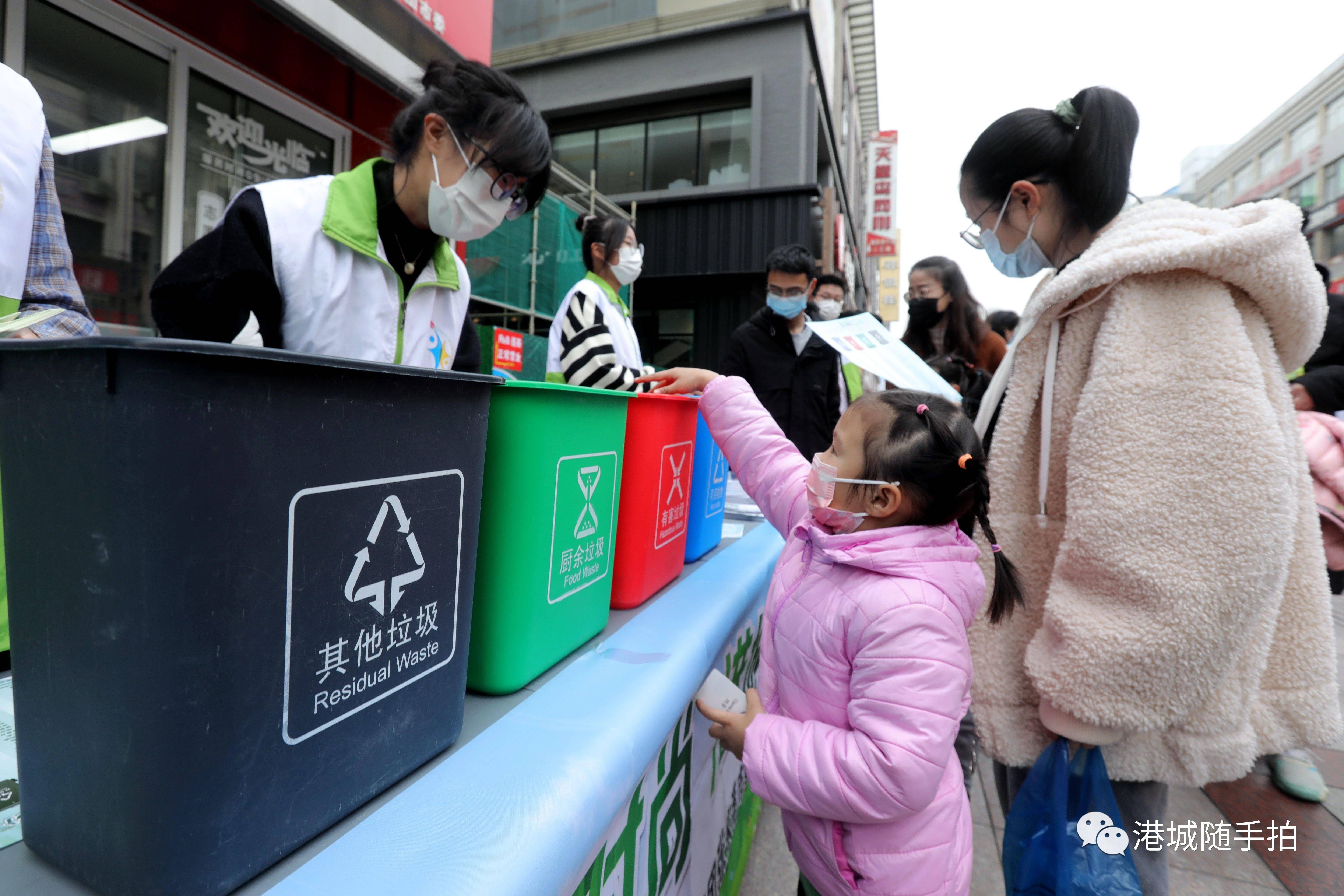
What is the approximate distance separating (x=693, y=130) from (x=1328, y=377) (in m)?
8.89

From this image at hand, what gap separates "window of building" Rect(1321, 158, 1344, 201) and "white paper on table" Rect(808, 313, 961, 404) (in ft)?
64.1

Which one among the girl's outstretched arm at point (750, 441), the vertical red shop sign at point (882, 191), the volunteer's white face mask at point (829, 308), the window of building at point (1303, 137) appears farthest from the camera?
the window of building at point (1303, 137)

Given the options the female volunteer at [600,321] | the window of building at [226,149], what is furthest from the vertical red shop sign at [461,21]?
the female volunteer at [600,321]

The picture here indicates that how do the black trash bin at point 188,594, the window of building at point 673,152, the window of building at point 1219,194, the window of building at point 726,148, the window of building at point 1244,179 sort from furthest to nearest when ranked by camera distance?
the window of building at point 1219,194, the window of building at point 1244,179, the window of building at point 673,152, the window of building at point 726,148, the black trash bin at point 188,594

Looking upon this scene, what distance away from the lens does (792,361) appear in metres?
3.12

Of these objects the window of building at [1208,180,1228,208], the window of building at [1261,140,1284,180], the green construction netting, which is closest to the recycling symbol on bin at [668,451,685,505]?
the green construction netting

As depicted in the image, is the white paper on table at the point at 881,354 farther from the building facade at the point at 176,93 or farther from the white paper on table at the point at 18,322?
the building facade at the point at 176,93

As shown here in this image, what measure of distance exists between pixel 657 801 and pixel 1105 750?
26.5 inches

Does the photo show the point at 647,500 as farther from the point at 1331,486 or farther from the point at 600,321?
the point at 1331,486

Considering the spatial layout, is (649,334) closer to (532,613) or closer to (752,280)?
(752,280)

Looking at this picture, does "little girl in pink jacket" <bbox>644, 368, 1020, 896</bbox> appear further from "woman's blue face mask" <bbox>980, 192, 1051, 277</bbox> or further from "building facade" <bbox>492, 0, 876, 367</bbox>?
"building facade" <bbox>492, 0, 876, 367</bbox>

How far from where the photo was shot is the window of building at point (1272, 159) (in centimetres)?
1967

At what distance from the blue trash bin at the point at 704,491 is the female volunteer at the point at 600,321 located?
604 mm

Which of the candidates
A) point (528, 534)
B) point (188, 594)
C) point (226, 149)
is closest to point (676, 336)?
point (226, 149)
